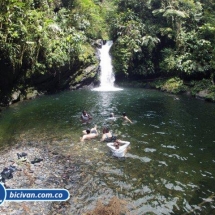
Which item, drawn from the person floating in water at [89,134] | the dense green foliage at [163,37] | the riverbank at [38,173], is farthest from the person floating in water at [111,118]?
the dense green foliage at [163,37]

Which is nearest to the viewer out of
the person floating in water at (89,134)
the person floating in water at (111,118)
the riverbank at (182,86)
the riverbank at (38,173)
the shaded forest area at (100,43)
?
the riverbank at (38,173)

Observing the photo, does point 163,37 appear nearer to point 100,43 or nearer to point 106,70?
point 100,43

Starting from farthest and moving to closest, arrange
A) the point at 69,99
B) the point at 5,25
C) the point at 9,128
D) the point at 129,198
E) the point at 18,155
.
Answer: the point at 69,99 → the point at 5,25 → the point at 9,128 → the point at 18,155 → the point at 129,198

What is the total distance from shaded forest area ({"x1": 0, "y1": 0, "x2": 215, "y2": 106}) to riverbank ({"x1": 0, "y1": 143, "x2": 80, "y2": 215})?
38.7ft

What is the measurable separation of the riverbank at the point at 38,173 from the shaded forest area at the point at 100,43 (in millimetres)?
11783

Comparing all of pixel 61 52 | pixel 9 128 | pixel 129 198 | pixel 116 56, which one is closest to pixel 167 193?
pixel 129 198

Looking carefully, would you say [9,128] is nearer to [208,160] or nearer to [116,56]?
[208,160]

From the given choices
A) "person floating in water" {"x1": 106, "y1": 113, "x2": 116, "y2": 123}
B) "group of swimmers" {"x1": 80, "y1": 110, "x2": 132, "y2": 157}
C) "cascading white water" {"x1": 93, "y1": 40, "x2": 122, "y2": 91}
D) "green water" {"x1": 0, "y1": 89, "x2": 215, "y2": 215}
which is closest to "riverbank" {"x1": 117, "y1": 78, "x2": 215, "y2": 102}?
"cascading white water" {"x1": 93, "y1": 40, "x2": 122, "y2": 91}

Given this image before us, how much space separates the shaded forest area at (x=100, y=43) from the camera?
23.0 meters

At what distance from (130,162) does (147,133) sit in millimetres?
4251

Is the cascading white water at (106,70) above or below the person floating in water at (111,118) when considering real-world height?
above

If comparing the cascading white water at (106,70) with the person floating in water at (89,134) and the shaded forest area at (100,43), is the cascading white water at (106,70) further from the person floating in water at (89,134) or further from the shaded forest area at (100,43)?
the person floating in water at (89,134)

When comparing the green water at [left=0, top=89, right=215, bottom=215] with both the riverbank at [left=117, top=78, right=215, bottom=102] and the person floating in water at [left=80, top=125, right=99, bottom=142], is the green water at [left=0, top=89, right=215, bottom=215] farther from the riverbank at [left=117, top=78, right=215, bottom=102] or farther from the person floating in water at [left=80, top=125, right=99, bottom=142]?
the riverbank at [left=117, top=78, right=215, bottom=102]

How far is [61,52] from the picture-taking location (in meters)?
27.8
